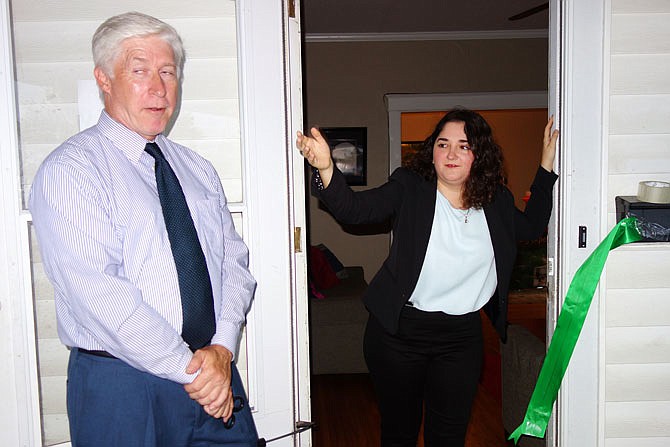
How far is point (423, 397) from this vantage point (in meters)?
2.27

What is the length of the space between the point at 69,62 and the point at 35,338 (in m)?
0.87

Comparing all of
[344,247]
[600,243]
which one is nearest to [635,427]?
[600,243]

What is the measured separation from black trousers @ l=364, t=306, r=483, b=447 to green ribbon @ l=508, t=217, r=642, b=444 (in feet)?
0.85

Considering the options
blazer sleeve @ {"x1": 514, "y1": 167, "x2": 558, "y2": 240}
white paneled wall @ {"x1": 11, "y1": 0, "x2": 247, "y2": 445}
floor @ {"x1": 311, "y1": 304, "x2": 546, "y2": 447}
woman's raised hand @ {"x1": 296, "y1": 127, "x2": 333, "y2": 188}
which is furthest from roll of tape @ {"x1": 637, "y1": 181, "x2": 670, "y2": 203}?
white paneled wall @ {"x1": 11, "y1": 0, "x2": 247, "y2": 445}

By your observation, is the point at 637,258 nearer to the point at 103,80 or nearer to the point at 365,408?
the point at 103,80

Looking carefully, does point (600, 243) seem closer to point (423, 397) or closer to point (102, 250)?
point (423, 397)

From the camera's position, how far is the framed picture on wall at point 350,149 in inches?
246

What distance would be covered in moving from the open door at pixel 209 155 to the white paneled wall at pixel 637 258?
3.58 ft

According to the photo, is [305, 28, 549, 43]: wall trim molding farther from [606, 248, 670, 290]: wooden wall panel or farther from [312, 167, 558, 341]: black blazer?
[606, 248, 670, 290]: wooden wall panel

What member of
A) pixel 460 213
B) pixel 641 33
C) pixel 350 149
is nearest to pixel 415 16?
pixel 350 149

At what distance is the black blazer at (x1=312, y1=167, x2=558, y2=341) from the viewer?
2.11 m

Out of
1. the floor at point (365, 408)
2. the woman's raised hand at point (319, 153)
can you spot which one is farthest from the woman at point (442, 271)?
the floor at point (365, 408)

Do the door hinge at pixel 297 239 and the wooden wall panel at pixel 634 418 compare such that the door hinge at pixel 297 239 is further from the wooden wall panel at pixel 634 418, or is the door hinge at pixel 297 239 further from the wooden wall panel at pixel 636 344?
the wooden wall panel at pixel 634 418

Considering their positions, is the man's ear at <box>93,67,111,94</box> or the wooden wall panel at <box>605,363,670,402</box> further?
the wooden wall panel at <box>605,363,670,402</box>
